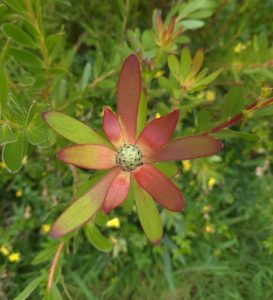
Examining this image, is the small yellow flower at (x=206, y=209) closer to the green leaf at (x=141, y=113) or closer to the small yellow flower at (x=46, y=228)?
the small yellow flower at (x=46, y=228)

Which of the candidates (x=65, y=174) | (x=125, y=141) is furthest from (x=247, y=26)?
(x=125, y=141)

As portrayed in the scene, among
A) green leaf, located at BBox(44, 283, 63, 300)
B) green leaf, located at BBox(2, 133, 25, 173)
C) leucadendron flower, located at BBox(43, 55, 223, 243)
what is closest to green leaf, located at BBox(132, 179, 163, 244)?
leucadendron flower, located at BBox(43, 55, 223, 243)

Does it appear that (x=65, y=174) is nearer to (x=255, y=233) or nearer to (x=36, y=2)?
(x=36, y=2)

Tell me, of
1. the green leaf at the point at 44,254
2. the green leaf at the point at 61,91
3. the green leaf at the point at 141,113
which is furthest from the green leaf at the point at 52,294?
the green leaf at the point at 61,91

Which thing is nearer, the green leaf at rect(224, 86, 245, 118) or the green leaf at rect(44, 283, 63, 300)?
the green leaf at rect(224, 86, 245, 118)

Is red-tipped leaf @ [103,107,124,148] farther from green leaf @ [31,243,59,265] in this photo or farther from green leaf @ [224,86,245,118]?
green leaf @ [31,243,59,265]

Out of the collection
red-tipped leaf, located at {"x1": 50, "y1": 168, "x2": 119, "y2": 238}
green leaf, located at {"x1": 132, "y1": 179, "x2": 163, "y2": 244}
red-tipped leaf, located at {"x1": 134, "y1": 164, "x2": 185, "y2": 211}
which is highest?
red-tipped leaf, located at {"x1": 50, "y1": 168, "x2": 119, "y2": 238}

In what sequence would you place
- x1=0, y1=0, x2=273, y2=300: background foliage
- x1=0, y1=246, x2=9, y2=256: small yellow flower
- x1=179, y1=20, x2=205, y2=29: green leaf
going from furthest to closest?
x1=0, y1=246, x2=9, y2=256: small yellow flower → x1=0, y1=0, x2=273, y2=300: background foliage → x1=179, y1=20, x2=205, y2=29: green leaf
